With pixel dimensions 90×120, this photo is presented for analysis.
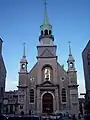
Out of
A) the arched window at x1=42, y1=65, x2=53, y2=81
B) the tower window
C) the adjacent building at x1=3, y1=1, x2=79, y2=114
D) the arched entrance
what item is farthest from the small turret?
the arched entrance

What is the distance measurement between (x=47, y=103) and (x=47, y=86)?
160 inches

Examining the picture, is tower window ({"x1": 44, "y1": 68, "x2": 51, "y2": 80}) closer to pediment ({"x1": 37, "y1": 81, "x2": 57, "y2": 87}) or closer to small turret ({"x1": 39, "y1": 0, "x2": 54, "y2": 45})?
pediment ({"x1": 37, "y1": 81, "x2": 57, "y2": 87})

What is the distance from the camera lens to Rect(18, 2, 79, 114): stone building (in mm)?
42438

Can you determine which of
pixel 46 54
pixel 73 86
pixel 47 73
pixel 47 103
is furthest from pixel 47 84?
pixel 46 54

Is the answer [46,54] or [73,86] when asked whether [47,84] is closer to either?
[73,86]

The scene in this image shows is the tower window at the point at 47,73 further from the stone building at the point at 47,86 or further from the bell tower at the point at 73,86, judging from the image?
the bell tower at the point at 73,86

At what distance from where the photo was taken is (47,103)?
4338 cm

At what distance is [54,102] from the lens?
140 feet

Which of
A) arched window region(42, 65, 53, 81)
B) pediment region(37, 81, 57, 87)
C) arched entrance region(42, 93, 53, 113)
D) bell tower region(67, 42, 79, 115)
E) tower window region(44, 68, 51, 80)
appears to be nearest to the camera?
bell tower region(67, 42, 79, 115)

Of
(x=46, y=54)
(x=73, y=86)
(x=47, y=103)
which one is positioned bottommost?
(x=47, y=103)

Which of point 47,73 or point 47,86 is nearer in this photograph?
point 47,86

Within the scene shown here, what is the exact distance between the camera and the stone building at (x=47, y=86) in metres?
42.4

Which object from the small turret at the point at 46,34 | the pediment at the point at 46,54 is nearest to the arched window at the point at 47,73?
the pediment at the point at 46,54

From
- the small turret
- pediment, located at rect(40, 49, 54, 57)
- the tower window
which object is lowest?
the tower window
